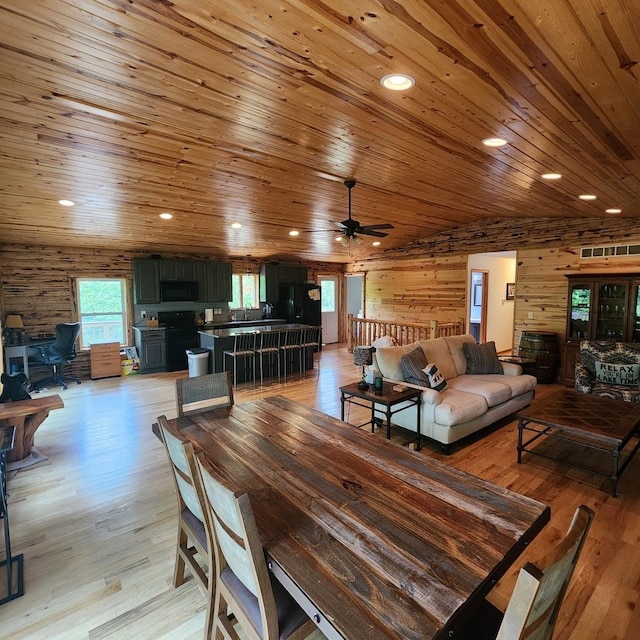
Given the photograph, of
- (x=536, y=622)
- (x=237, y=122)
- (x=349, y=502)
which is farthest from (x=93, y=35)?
(x=536, y=622)

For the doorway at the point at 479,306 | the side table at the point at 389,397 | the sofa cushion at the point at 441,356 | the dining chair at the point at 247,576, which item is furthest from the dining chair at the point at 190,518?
the doorway at the point at 479,306

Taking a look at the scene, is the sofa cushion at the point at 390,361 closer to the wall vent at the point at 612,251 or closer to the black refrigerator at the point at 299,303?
the wall vent at the point at 612,251

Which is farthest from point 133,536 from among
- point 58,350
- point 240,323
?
point 240,323

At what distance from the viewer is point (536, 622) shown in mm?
915

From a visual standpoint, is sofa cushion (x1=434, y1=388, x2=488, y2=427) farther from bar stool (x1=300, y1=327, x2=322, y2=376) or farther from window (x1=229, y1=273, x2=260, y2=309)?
window (x1=229, y1=273, x2=260, y2=309)

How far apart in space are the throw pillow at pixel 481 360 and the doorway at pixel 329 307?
597 centimetres

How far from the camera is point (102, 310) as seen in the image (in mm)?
7266

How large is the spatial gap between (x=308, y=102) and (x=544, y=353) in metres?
5.75

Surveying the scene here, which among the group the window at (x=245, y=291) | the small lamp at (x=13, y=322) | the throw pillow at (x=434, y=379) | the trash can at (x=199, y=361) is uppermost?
the window at (x=245, y=291)

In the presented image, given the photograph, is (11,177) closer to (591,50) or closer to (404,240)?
(591,50)

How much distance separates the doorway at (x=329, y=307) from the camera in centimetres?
1066

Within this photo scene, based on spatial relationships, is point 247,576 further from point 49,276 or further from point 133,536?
point 49,276

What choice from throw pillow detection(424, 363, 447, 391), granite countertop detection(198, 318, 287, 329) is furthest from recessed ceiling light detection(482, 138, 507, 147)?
granite countertop detection(198, 318, 287, 329)

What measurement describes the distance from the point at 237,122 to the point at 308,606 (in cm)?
283
